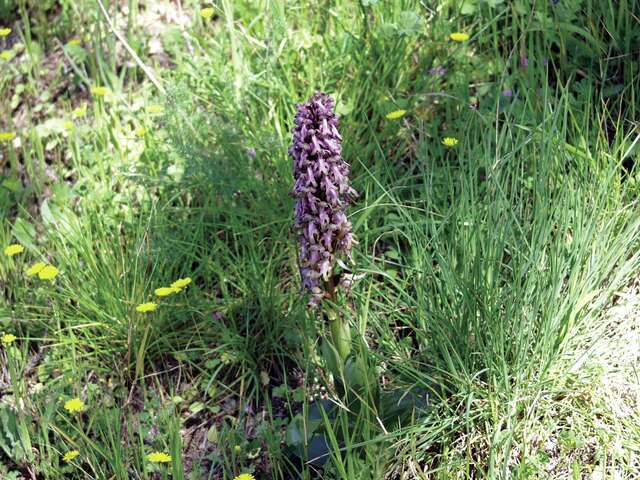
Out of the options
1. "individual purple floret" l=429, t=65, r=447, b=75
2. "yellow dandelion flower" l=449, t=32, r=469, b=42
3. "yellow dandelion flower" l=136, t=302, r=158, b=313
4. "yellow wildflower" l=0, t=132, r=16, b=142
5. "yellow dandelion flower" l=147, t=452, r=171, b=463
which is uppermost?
"yellow dandelion flower" l=449, t=32, r=469, b=42

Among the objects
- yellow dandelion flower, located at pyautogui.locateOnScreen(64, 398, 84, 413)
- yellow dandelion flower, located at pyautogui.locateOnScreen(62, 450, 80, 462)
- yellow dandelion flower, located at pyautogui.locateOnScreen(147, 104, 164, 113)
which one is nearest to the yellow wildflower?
yellow dandelion flower, located at pyautogui.locateOnScreen(147, 104, 164, 113)

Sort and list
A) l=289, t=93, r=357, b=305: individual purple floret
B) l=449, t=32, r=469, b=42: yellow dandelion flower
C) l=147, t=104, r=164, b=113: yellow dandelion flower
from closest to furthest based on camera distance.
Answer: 1. l=289, t=93, r=357, b=305: individual purple floret
2. l=449, t=32, r=469, b=42: yellow dandelion flower
3. l=147, t=104, r=164, b=113: yellow dandelion flower

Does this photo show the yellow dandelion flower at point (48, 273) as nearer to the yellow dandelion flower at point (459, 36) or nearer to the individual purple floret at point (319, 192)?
the individual purple floret at point (319, 192)

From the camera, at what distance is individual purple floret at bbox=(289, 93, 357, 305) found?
6.21 feet

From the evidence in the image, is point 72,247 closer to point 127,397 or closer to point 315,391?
point 127,397

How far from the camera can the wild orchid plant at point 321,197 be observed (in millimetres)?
1894

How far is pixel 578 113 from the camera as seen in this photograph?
2.96 metres

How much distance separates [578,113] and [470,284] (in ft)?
3.96

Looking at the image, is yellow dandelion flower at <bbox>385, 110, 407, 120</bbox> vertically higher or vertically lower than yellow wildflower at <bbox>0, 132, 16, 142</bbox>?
higher

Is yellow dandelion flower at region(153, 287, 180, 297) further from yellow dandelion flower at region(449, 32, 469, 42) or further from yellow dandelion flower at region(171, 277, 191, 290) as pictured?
yellow dandelion flower at region(449, 32, 469, 42)

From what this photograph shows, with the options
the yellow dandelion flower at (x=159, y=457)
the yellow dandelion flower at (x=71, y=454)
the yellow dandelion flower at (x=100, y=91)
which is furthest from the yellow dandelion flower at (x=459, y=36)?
the yellow dandelion flower at (x=71, y=454)

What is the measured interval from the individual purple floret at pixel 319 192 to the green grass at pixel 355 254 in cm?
19

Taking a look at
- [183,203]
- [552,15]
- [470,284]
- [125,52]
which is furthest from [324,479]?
[125,52]

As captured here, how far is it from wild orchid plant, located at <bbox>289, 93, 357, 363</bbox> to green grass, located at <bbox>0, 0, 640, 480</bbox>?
16 cm
